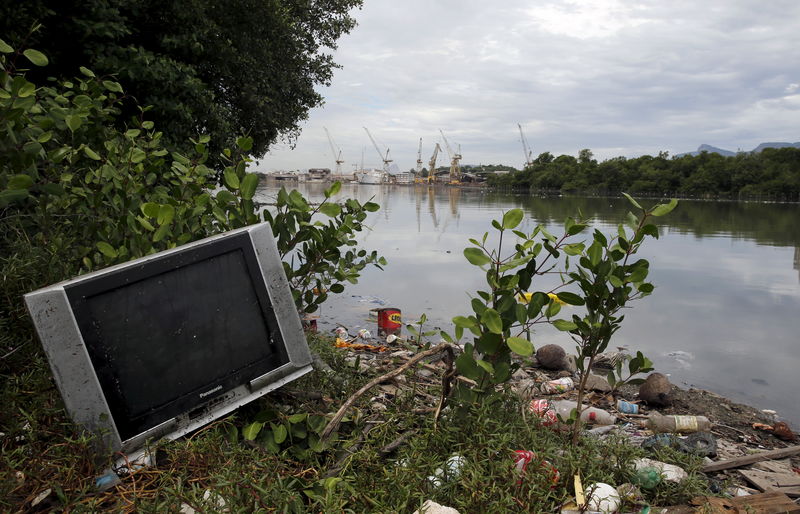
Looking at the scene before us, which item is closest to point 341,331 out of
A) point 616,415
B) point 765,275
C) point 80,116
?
point 616,415

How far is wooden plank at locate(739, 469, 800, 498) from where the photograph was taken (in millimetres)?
2336

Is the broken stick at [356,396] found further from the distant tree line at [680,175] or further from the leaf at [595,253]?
the distant tree line at [680,175]

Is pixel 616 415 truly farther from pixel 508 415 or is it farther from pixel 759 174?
pixel 759 174

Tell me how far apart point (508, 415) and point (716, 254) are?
14.1m

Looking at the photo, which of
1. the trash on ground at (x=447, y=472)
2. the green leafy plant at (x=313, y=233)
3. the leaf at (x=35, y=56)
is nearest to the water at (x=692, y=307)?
the green leafy plant at (x=313, y=233)

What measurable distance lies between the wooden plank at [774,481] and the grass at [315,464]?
0.51 metres

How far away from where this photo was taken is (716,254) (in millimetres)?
13766

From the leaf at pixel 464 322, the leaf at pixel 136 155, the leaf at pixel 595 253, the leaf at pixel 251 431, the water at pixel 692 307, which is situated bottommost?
the water at pixel 692 307

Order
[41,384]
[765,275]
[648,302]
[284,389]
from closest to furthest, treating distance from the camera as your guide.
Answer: [41,384] → [284,389] → [648,302] → [765,275]

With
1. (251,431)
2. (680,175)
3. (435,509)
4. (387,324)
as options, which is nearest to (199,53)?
(387,324)

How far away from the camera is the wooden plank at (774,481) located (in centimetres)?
234

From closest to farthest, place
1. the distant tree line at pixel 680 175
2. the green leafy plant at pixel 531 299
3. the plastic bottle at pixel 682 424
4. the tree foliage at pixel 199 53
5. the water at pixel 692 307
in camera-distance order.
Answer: the green leafy plant at pixel 531 299
the plastic bottle at pixel 682 424
the water at pixel 692 307
the tree foliage at pixel 199 53
the distant tree line at pixel 680 175

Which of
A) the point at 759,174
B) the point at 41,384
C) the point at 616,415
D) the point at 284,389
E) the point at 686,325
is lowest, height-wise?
the point at 759,174

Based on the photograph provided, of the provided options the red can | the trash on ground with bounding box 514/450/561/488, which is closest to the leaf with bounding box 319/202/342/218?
the trash on ground with bounding box 514/450/561/488
